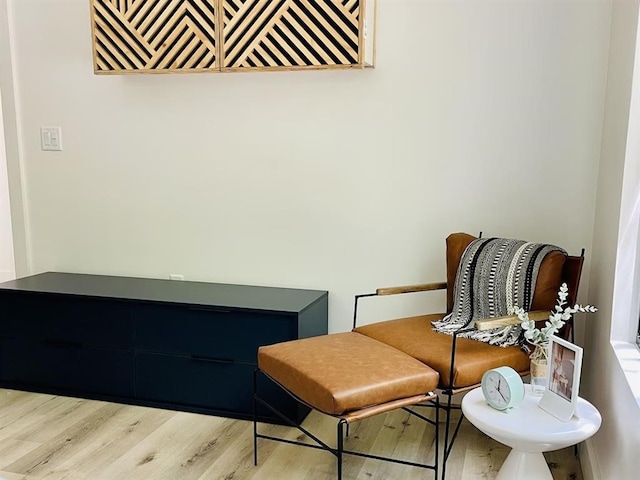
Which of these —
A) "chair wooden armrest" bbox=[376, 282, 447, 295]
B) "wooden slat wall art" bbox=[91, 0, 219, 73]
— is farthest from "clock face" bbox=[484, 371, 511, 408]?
"wooden slat wall art" bbox=[91, 0, 219, 73]

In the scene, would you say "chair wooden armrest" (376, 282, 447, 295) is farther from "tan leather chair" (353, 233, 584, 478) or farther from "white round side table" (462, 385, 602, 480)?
"white round side table" (462, 385, 602, 480)

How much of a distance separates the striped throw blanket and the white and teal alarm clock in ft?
1.49

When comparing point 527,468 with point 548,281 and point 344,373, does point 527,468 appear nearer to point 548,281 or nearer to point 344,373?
point 344,373

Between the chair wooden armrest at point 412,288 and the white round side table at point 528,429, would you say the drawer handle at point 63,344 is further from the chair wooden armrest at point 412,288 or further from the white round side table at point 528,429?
the white round side table at point 528,429

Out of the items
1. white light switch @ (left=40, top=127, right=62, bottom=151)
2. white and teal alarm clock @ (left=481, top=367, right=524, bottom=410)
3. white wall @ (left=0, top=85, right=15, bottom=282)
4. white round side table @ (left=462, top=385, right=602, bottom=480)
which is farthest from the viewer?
white wall @ (left=0, top=85, right=15, bottom=282)

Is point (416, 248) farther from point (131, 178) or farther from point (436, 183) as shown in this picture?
point (131, 178)

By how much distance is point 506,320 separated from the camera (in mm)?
2211

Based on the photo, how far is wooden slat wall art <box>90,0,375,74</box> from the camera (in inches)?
105

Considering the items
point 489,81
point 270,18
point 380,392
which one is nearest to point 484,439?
point 380,392

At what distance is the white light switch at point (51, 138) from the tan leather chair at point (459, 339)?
2.02m

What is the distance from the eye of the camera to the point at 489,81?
271 centimetres

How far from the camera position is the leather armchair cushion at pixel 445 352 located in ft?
7.09

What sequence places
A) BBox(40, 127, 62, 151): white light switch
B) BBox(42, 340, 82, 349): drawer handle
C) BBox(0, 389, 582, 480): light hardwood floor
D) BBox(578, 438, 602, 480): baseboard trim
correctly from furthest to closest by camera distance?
BBox(40, 127, 62, 151): white light switch
BBox(42, 340, 82, 349): drawer handle
BBox(0, 389, 582, 480): light hardwood floor
BBox(578, 438, 602, 480): baseboard trim

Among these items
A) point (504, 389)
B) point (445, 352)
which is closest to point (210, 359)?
point (445, 352)
